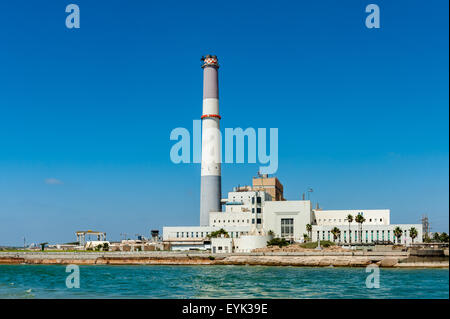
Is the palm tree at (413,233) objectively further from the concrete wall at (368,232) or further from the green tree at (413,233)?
the concrete wall at (368,232)

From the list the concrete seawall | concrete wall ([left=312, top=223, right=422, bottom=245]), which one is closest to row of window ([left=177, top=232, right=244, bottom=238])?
concrete wall ([left=312, top=223, right=422, bottom=245])

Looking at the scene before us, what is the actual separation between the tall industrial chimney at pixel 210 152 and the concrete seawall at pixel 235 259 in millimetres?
26378

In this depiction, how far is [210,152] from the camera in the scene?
119062 mm

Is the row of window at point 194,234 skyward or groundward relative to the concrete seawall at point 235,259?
skyward

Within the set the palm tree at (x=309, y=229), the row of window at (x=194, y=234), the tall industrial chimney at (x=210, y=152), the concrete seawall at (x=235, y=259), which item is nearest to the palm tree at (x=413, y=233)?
the palm tree at (x=309, y=229)

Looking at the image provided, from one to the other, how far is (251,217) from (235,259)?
107ft

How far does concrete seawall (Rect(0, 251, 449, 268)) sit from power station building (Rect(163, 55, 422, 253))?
20.7m

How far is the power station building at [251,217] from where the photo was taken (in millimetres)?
114625

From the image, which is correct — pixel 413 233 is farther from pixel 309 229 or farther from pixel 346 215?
pixel 309 229

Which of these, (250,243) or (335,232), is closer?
(250,243)

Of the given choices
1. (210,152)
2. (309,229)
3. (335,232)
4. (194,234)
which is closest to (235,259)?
(309,229)

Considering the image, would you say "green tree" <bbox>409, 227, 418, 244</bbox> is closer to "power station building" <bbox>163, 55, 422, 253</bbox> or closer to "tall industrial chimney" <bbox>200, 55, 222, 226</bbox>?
"power station building" <bbox>163, 55, 422, 253</bbox>

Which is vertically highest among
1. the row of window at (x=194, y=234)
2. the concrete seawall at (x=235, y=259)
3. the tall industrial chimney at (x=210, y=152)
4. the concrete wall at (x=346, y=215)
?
the tall industrial chimney at (x=210, y=152)
